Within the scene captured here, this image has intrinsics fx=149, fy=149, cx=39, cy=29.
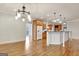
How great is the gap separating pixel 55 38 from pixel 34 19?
5.42m

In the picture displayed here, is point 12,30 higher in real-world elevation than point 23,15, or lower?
lower

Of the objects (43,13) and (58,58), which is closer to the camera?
(58,58)

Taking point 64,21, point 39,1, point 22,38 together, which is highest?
point 39,1

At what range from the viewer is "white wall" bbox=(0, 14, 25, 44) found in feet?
11.9

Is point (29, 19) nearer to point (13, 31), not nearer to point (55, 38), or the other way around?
point (13, 31)

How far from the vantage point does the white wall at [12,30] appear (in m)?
3.62

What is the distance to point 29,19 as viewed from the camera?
3762mm

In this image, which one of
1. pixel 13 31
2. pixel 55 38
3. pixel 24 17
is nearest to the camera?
pixel 24 17

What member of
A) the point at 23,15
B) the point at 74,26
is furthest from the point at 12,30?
the point at 74,26

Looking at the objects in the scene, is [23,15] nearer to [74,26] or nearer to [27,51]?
[74,26]

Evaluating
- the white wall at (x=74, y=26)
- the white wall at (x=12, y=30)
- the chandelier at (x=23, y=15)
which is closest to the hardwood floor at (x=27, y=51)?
the white wall at (x=12, y=30)

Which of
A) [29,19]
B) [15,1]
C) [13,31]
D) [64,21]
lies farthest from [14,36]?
[15,1]

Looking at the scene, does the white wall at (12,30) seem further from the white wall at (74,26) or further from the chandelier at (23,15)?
the white wall at (74,26)

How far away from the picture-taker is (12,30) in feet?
12.9
